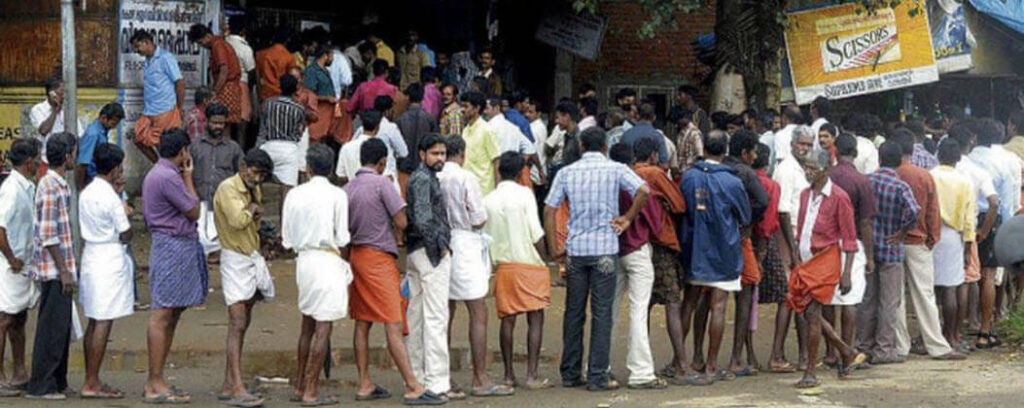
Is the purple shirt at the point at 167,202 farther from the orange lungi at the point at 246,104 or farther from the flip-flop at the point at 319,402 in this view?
the orange lungi at the point at 246,104

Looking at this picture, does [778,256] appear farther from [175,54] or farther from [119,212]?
[175,54]

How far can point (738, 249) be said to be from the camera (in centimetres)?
1163

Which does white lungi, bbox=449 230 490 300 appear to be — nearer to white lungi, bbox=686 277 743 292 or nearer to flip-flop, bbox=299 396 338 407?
flip-flop, bbox=299 396 338 407

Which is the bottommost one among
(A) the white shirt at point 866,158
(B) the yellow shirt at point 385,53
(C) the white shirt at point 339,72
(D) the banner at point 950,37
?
(A) the white shirt at point 866,158

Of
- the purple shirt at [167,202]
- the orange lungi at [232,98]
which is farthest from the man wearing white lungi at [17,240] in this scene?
the orange lungi at [232,98]

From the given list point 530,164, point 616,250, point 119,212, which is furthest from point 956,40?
point 119,212

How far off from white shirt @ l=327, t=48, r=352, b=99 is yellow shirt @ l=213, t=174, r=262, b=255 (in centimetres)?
662

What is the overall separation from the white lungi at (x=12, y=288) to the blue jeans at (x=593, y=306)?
359cm

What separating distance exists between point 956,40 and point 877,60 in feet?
5.50

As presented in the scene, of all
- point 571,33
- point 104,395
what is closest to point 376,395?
point 104,395

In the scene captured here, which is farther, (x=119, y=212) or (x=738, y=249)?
(x=738, y=249)

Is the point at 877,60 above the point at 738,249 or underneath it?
above

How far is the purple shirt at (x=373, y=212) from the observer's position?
421 inches

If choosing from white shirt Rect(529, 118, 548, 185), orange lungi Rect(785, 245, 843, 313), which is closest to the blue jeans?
orange lungi Rect(785, 245, 843, 313)
